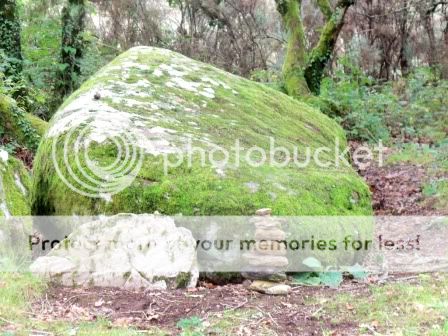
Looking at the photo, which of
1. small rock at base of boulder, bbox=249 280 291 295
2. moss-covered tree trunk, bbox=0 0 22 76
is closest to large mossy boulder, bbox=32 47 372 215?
small rock at base of boulder, bbox=249 280 291 295

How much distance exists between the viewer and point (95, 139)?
183 inches

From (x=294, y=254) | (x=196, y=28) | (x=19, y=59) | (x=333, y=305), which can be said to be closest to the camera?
(x=333, y=305)

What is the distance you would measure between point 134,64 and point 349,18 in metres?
12.3

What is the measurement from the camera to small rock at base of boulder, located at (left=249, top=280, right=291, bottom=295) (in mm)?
3602

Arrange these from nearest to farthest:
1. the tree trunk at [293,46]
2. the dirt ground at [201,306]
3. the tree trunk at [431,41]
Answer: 1. the dirt ground at [201,306]
2. the tree trunk at [293,46]
3. the tree trunk at [431,41]

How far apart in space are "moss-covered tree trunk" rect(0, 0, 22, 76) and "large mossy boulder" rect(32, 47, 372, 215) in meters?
4.91

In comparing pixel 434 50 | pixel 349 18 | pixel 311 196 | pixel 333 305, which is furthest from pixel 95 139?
pixel 434 50

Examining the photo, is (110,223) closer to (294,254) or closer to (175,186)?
(175,186)

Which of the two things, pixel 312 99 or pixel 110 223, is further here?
pixel 312 99

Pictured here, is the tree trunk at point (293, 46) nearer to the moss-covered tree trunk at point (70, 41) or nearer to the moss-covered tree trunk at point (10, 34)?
the moss-covered tree trunk at point (70, 41)

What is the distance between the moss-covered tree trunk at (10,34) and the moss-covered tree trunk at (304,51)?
5.92 meters

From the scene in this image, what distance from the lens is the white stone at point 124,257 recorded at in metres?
3.58

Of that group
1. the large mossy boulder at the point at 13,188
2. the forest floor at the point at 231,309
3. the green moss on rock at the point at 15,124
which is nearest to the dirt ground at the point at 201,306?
the forest floor at the point at 231,309

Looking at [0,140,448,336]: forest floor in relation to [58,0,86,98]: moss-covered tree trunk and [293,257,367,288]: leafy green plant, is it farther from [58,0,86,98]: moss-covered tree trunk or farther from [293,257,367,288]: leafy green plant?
[58,0,86,98]: moss-covered tree trunk
